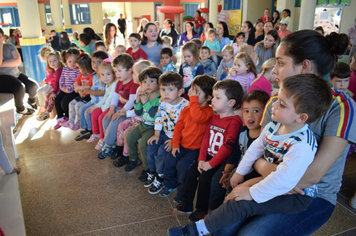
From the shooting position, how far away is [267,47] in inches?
194

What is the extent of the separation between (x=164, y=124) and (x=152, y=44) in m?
2.30

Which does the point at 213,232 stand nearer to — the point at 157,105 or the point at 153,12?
the point at 157,105

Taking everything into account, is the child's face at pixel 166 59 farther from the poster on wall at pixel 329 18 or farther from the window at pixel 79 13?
the window at pixel 79 13

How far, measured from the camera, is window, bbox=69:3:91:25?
20.0 meters

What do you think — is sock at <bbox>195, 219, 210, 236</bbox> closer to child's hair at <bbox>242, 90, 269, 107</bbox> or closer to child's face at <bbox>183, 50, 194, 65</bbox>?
child's hair at <bbox>242, 90, 269, 107</bbox>

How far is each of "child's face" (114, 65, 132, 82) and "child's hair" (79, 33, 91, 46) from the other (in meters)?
2.71

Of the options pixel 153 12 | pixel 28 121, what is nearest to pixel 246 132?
pixel 28 121

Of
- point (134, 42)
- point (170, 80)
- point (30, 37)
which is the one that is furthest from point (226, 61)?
point (30, 37)

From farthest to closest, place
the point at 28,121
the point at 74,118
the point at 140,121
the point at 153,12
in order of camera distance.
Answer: the point at 153,12
the point at 28,121
the point at 74,118
the point at 140,121

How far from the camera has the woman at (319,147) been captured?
49.1 inches

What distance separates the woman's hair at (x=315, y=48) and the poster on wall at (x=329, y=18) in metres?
7.72

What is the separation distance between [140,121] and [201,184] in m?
1.26

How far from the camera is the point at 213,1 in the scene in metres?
11.8

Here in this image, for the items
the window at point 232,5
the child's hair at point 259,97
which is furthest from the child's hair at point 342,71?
the window at point 232,5
